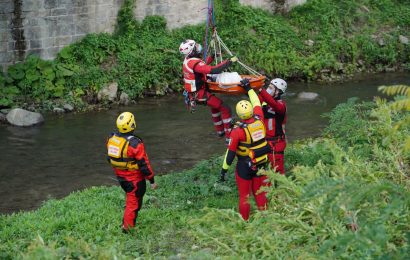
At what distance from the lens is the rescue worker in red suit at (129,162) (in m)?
9.09

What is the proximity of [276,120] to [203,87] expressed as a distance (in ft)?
4.60

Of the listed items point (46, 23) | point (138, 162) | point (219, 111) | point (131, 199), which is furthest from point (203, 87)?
point (46, 23)

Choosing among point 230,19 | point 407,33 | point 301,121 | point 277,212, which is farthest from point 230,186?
point 407,33

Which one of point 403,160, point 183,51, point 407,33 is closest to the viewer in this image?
point 403,160

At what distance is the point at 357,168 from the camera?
8.52 metres

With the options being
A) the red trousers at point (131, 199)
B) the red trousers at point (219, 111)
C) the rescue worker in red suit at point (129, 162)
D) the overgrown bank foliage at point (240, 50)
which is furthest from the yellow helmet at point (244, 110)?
the overgrown bank foliage at point (240, 50)

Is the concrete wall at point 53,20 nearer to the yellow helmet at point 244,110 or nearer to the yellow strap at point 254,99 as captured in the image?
the yellow strap at point 254,99

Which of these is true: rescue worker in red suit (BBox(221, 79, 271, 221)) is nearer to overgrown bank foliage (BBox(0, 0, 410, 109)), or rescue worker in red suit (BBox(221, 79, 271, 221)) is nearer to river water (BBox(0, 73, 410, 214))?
river water (BBox(0, 73, 410, 214))

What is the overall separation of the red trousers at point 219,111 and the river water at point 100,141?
2743 millimetres

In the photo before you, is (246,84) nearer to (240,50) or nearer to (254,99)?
(254,99)

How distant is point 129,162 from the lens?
913 cm

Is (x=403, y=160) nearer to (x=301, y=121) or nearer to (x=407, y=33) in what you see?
(x=301, y=121)

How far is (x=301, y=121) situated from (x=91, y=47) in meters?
6.30

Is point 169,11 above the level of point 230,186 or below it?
above
